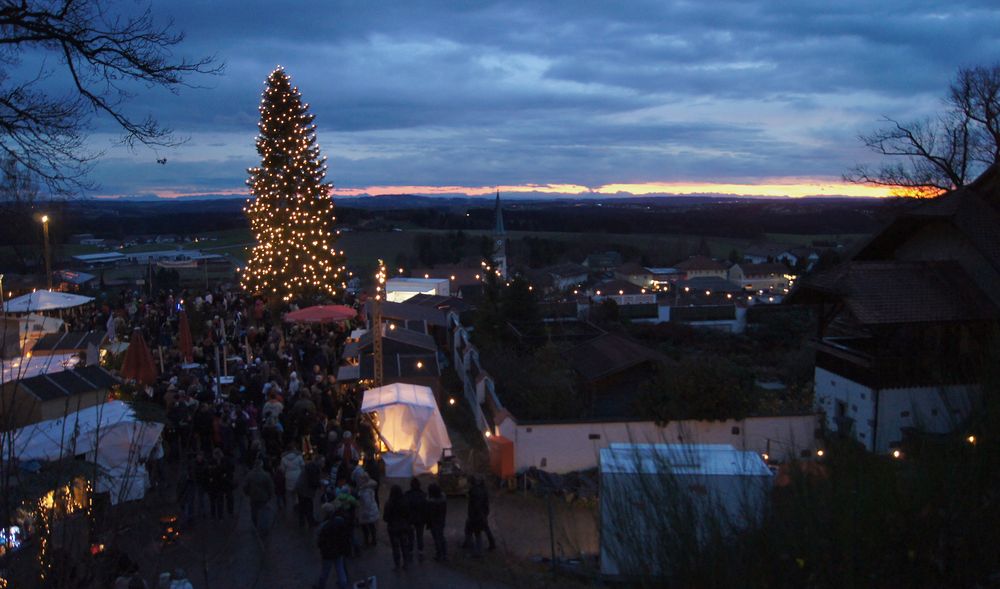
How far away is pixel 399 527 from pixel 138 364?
8389mm

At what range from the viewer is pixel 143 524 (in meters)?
5.56

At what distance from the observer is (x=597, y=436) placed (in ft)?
40.5

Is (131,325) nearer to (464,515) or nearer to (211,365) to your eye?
(211,365)

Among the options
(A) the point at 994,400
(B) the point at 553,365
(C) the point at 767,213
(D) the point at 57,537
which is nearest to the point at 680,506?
(A) the point at 994,400

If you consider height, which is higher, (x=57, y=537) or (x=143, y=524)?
(x=57, y=537)

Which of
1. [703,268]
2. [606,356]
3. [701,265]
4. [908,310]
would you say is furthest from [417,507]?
[701,265]

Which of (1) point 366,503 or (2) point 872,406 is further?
(2) point 872,406

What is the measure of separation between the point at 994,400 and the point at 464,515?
6.86 metres

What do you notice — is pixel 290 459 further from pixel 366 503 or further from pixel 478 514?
pixel 478 514

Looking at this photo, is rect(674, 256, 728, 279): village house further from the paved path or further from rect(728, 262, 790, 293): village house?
the paved path

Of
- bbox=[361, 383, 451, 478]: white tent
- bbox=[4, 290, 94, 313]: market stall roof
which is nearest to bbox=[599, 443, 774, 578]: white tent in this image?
bbox=[361, 383, 451, 478]: white tent

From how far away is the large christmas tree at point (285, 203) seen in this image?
2716cm

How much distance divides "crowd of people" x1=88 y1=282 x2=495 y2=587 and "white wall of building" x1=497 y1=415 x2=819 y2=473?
8.12 ft

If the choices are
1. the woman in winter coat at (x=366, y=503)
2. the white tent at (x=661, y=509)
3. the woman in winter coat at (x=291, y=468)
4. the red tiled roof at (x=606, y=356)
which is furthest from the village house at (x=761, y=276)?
the white tent at (x=661, y=509)
